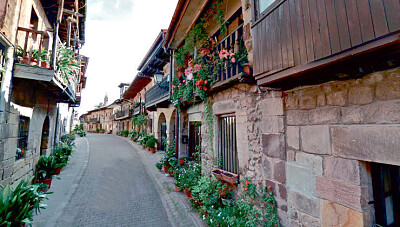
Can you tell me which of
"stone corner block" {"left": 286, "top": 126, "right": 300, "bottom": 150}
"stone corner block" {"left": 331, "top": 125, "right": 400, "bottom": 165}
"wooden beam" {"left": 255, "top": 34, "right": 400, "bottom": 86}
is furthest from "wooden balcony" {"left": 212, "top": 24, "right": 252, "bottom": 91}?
"stone corner block" {"left": 331, "top": 125, "right": 400, "bottom": 165}

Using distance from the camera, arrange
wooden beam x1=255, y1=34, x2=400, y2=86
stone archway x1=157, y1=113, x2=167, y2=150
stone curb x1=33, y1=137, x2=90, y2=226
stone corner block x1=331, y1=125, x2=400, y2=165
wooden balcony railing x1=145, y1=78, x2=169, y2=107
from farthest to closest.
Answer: stone archway x1=157, y1=113, x2=167, y2=150 → wooden balcony railing x1=145, y1=78, x2=169, y2=107 → stone curb x1=33, y1=137, x2=90, y2=226 → stone corner block x1=331, y1=125, x2=400, y2=165 → wooden beam x1=255, y1=34, x2=400, y2=86

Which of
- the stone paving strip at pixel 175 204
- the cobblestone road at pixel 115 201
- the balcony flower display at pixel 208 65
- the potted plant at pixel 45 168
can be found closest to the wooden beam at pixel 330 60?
the balcony flower display at pixel 208 65

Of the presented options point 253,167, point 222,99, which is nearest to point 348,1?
point 253,167

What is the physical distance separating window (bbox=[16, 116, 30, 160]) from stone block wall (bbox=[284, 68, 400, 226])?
6.43m

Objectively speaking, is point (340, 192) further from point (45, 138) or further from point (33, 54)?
point (45, 138)

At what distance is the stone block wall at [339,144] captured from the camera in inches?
64.6

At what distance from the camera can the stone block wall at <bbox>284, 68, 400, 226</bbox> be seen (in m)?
1.64

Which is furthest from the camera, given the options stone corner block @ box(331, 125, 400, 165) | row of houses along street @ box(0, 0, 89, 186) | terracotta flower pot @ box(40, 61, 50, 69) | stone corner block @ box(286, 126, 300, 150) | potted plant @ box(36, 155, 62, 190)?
potted plant @ box(36, 155, 62, 190)

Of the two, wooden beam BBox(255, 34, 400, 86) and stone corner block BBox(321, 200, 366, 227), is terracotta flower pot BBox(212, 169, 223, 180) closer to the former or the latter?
stone corner block BBox(321, 200, 366, 227)

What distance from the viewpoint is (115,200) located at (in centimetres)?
509

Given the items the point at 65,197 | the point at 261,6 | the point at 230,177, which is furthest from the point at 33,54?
the point at 230,177

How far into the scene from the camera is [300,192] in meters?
2.37

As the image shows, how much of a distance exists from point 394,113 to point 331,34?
35.2 inches

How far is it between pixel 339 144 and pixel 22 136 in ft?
23.5
